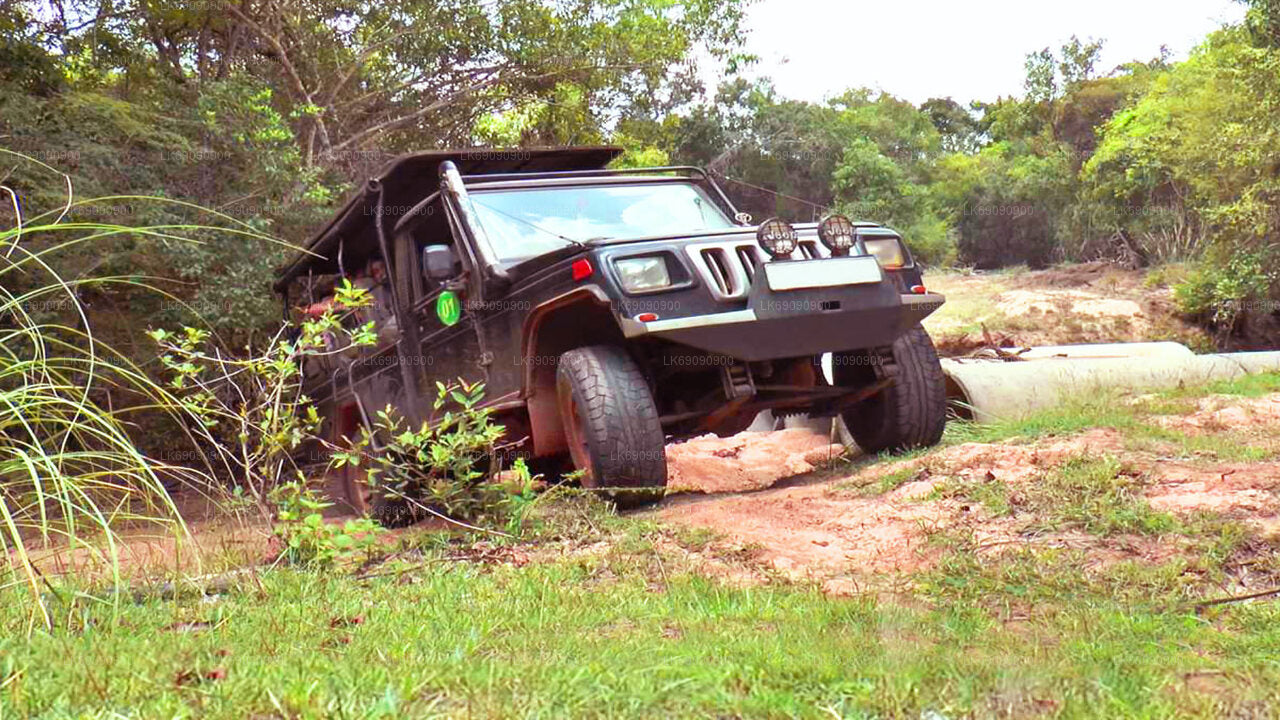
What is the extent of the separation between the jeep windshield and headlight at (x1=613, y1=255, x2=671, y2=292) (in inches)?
23.2

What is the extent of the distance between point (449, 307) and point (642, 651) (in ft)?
13.2

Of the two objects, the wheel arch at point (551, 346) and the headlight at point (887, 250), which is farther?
the headlight at point (887, 250)

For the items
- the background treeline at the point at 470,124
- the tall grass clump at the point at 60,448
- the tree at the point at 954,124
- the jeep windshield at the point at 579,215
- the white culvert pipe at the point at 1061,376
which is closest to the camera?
the tall grass clump at the point at 60,448

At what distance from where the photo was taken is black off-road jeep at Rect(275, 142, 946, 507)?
5.54 metres

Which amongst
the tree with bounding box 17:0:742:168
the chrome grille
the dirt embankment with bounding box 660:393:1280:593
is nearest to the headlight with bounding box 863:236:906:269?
the chrome grille

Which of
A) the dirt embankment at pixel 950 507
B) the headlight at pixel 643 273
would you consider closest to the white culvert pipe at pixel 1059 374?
the dirt embankment at pixel 950 507

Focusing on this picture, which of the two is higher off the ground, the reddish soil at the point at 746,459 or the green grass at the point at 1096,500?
the green grass at the point at 1096,500

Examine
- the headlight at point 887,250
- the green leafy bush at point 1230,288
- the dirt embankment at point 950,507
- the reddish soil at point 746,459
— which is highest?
the headlight at point 887,250

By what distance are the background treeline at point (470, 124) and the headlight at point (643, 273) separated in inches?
30.3

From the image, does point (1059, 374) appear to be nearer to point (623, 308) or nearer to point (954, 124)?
point (623, 308)

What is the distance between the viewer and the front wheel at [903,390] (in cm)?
655

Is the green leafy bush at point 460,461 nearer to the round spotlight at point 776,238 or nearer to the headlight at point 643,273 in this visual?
the headlight at point 643,273

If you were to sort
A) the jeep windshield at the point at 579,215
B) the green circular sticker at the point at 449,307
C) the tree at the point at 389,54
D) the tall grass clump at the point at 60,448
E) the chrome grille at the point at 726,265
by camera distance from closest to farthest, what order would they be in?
the tall grass clump at the point at 60,448 < the chrome grille at the point at 726,265 < the jeep windshield at the point at 579,215 < the green circular sticker at the point at 449,307 < the tree at the point at 389,54

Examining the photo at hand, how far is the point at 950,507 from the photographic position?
497cm
